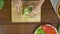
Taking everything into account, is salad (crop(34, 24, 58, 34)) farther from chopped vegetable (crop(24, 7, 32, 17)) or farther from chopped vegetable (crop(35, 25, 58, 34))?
chopped vegetable (crop(24, 7, 32, 17))

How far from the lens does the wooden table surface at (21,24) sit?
920 millimetres

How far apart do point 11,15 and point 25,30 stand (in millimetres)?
116

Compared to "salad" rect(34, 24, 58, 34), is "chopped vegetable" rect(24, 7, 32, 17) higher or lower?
higher

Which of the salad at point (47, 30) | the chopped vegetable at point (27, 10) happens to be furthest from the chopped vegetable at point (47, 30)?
the chopped vegetable at point (27, 10)

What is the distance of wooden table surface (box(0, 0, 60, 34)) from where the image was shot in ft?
3.02

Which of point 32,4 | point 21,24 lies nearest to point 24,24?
point 21,24

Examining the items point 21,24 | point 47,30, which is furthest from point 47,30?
point 21,24

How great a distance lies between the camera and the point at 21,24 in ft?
3.05

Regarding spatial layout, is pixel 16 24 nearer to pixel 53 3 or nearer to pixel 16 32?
pixel 16 32

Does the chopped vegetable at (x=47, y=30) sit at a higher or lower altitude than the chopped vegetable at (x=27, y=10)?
lower

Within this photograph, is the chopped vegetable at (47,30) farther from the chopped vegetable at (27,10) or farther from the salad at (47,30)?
the chopped vegetable at (27,10)

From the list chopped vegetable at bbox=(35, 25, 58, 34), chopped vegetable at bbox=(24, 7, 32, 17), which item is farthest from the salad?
chopped vegetable at bbox=(24, 7, 32, 17)

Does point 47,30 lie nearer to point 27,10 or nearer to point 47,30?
point 47,30

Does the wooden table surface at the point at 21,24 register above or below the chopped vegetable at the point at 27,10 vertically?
below
